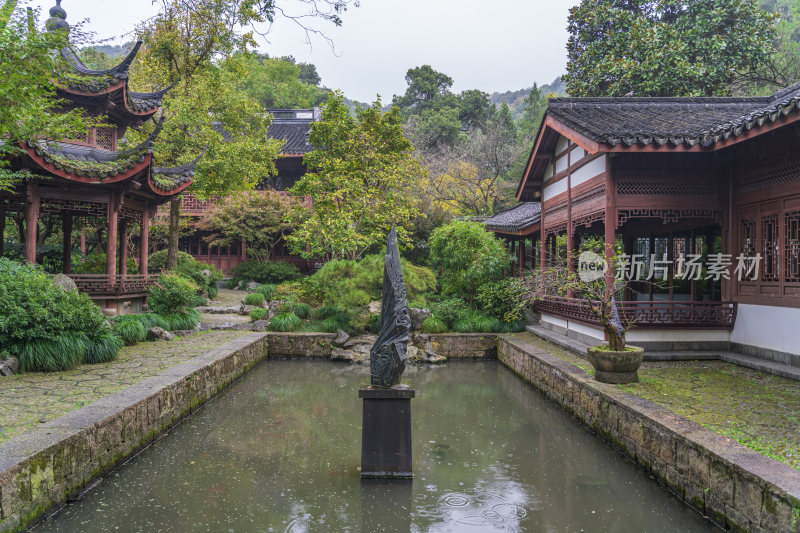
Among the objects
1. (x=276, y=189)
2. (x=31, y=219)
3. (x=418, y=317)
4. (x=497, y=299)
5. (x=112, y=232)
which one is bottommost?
(x=418, y=317)

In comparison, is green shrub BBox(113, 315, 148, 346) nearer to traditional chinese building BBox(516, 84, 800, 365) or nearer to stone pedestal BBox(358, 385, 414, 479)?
stone pedestal BBox(358, 385, 414, 479)

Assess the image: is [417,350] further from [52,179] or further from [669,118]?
[52,179]

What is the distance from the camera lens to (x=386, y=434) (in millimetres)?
5109

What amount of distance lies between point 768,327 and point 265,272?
55.1 ft

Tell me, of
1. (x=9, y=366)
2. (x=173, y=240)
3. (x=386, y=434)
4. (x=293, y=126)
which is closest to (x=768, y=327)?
(x=386, y=434)

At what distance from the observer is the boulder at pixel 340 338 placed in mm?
12766

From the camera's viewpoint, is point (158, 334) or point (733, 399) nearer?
point (733, 399)

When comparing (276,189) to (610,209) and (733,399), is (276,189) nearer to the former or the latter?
(610,209)

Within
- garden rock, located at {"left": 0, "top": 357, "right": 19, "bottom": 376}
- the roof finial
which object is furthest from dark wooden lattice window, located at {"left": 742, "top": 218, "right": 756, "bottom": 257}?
the roof finial

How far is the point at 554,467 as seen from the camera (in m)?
5.47

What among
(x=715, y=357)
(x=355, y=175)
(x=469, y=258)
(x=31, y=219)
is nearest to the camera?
(x=715, y=357)

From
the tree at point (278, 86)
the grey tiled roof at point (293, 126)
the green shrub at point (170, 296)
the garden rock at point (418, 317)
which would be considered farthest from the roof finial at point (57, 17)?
the tree at point (278, 86)

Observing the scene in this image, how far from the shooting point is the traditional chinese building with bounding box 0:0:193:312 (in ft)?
35.4

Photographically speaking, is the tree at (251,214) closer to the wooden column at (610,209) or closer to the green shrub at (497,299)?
the green shrub at (497,299)
